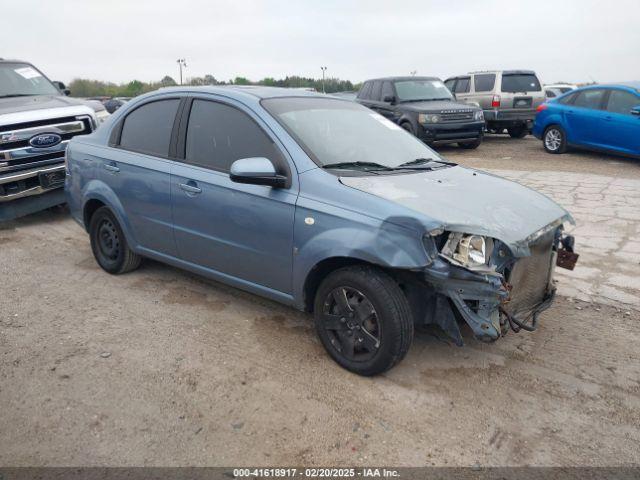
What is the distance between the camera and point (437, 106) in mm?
12445

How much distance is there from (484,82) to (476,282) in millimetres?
13783

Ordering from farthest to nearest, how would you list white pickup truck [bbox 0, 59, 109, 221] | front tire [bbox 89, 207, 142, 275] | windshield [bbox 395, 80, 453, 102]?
windshield [bbox 395, 80, 453, 102]
white pickup truck [bbox 0, 59, 109, 221]
front tire [bbox 89, 207, 142, 275]

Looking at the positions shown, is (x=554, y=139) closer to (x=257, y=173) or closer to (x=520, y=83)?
(x=520, y=83)

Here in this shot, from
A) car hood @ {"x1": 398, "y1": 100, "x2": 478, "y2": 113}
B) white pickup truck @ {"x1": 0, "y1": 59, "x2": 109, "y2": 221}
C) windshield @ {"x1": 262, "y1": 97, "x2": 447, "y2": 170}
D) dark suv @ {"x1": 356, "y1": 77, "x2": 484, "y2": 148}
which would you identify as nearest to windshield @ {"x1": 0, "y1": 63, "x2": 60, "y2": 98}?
white pickup truck @ {"x1": 0, "y1": 59, "x2": 109, "y2": 221}

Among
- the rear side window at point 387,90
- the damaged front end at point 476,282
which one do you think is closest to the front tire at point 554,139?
the rear side window at point 387,90

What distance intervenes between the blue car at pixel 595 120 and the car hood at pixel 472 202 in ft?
26.6

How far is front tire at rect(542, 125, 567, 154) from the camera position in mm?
12164

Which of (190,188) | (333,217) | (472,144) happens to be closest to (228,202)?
(190,188)

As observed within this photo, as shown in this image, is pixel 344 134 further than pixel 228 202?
Yes

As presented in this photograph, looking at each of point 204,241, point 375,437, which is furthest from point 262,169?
point 375,437

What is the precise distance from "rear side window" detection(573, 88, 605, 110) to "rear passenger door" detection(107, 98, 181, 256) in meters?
9.82

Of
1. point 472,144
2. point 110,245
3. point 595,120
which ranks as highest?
point 595,120

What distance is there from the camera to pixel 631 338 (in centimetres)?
388

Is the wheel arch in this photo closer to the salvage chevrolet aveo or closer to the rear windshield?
the salvage chevrolet aveo
